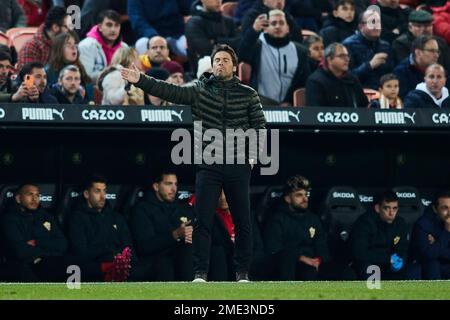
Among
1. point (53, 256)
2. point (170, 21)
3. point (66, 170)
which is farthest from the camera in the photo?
point (170, 21)

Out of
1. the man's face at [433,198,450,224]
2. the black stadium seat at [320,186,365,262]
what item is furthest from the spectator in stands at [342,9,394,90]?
the man's face at [433,198,450,224]

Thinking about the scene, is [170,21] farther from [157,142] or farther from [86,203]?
[86,203]

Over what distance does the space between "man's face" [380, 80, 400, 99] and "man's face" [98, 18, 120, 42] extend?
2738mm

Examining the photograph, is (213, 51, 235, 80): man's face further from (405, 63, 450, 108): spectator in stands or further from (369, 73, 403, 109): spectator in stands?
(405, 63, 450, 108): spectator in stands

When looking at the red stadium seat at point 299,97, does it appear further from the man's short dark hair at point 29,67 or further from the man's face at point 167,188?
the man's short dark hair at point 29,67

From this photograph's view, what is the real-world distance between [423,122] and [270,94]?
172 centimetres

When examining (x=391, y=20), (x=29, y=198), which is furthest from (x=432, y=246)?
(x=29, y=198)

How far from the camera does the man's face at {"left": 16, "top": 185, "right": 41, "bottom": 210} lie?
43.3ft

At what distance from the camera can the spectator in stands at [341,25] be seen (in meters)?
16.2

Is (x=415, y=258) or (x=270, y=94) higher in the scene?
(x=270, y=94)

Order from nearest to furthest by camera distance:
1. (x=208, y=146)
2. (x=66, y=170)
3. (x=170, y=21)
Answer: (x=208, y=146) < (x=66, y=170) < (x=170, y=21)

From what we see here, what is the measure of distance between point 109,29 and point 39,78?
1664 mm

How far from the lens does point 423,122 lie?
13766mm

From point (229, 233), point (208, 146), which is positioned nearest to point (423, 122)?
point (229, 233)
